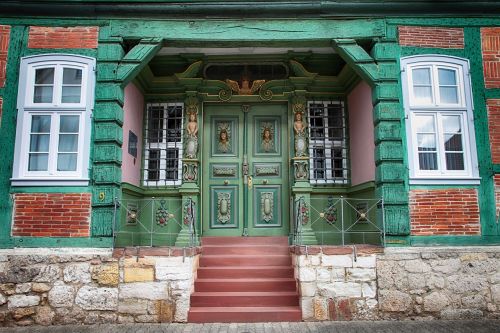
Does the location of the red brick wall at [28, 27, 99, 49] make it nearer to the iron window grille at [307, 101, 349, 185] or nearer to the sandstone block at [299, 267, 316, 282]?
the iron window grille at [307, 101, 349, 185]

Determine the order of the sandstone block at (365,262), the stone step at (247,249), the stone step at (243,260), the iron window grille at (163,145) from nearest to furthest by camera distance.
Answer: the sandstone block at (365,262) < the stone step at (243,260) < the stone step at (247,249) < the iron window grille at (163,145)

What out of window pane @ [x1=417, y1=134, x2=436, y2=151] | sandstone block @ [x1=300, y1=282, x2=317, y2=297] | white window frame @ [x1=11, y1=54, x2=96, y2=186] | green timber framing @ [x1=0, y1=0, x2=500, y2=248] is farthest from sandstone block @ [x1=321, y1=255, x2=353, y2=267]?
white window frame @ [x1=11, y1=54, x2=96, y2=186]

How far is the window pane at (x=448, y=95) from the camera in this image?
246 inches

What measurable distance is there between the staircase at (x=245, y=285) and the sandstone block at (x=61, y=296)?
164cm

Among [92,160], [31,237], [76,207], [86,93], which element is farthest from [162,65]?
[31,237]

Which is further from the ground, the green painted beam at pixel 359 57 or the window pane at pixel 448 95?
the green painted beam at pixel 359 57

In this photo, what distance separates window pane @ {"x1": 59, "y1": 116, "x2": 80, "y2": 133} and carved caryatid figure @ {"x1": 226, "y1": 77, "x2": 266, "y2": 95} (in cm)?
285

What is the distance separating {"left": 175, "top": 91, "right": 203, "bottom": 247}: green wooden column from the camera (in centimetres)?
720

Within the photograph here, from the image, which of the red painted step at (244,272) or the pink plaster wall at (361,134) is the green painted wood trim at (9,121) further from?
the pink plaster wall at (361,134)

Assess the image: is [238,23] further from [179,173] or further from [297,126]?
[179,173]

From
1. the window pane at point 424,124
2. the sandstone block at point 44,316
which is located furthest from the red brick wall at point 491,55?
the sandstone block at point 44,316

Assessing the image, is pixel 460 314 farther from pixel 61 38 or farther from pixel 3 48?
pixel 3 48

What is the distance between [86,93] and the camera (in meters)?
6.11

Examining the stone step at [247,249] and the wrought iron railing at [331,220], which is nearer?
the wrought iron railing at [331,220]
